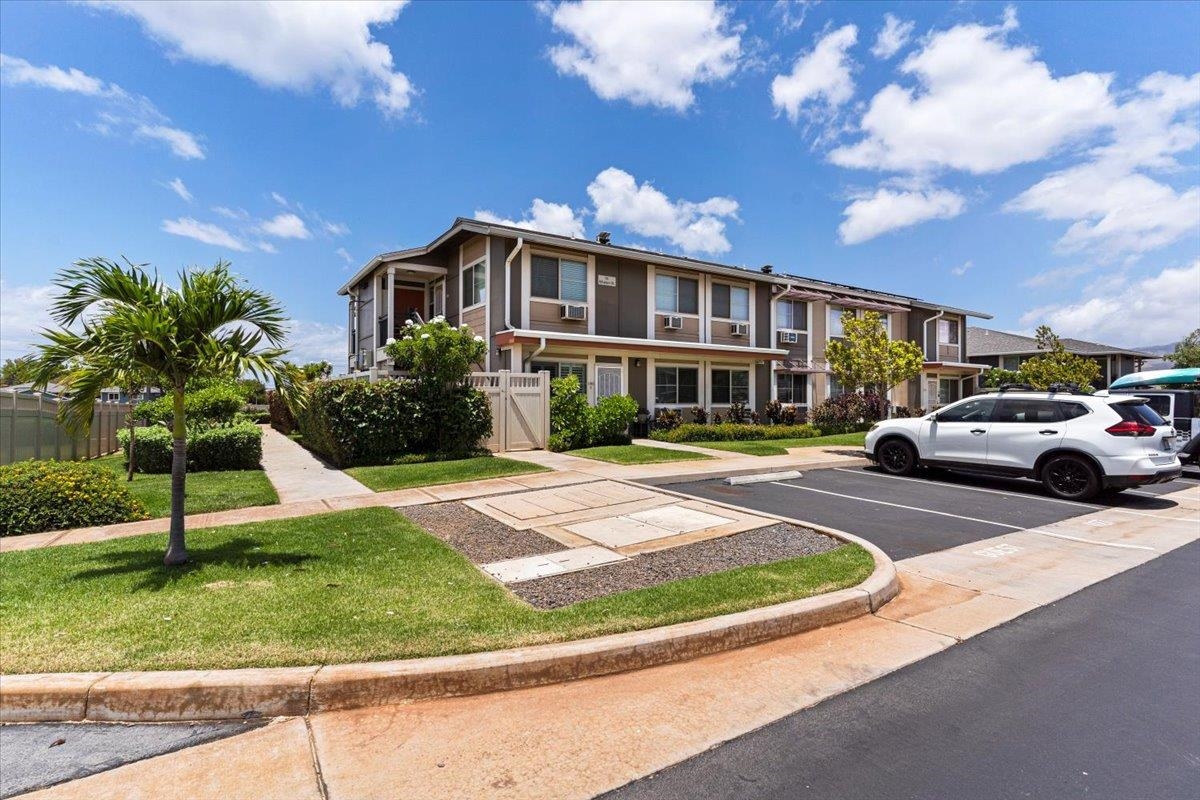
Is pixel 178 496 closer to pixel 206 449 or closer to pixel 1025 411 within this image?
pixel 206 449

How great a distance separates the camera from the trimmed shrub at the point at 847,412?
22938 millimetres

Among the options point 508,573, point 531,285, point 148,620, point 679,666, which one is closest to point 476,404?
point 531,285

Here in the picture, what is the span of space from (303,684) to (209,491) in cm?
804

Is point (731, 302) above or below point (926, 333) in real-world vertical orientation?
above

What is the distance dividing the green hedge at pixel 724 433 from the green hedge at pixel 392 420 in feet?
19.9

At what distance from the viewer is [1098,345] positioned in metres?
41.1

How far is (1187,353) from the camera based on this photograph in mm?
43125

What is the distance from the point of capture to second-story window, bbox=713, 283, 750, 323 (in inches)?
864


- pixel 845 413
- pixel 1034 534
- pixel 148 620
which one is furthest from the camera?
pixel 845 413

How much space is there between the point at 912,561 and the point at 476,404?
1061cm

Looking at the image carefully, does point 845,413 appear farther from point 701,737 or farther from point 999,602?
point 701,737

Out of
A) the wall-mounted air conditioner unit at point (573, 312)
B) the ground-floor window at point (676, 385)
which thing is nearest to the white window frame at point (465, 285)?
the wall-mounted air conditioner unit at point (573, 312)

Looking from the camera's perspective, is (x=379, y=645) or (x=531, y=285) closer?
(x=379, y=645)

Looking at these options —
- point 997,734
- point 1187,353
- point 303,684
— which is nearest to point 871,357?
point 997,734
